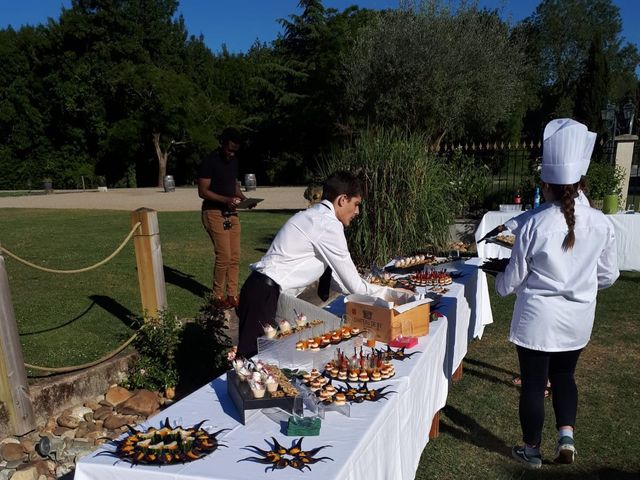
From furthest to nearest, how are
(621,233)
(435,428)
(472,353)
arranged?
(621,233) < (472,353) < (435,428)

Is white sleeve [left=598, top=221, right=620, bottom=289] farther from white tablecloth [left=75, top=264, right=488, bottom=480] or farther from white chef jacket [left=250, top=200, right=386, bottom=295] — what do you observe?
white chef jacket [left=250, top=200, right=386, bottom=295]

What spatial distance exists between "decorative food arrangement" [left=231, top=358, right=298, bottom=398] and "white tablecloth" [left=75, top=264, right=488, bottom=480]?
0.29 feet

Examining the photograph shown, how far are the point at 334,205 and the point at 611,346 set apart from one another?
11.8ft

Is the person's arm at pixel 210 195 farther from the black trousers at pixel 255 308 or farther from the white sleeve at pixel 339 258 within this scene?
the white sleeve at pixel 339 258

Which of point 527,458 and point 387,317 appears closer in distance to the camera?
point 387,317

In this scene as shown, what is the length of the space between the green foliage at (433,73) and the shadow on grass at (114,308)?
30.7 feet

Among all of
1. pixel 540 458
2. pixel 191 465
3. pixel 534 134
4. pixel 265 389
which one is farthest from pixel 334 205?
pixel 534 134

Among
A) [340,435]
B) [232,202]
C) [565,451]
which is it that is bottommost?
[565,451]

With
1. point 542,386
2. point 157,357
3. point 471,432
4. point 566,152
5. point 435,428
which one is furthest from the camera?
point 157,357

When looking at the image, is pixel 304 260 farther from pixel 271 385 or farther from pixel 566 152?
pixel 566 152

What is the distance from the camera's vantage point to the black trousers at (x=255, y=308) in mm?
2596

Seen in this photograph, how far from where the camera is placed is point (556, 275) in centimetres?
248

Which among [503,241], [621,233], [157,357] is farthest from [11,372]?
[621,233]

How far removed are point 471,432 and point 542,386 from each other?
0.85 metres
